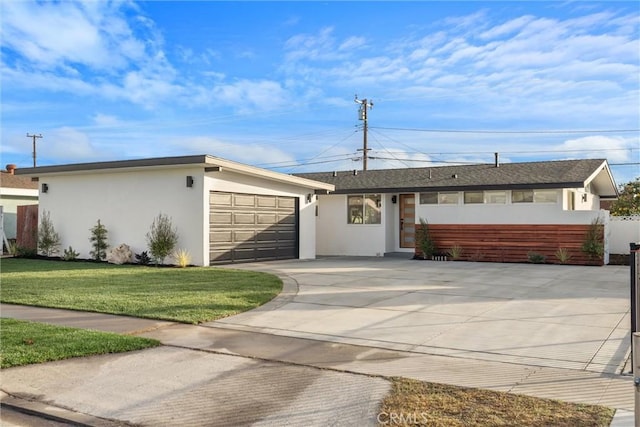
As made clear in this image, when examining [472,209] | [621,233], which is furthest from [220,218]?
[621,233]

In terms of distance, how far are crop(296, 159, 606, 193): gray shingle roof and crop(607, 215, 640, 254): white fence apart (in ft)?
7.46

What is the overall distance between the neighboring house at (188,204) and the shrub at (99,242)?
17 cm

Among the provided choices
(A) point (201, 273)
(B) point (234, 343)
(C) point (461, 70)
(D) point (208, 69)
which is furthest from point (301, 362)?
(D) point (208, 69)

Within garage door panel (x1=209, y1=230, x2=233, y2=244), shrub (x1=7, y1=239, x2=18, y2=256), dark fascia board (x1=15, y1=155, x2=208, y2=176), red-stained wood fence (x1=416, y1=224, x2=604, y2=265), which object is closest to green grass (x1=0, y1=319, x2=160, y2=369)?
dark fascia board (x1=15, y1=155, x2=208, y2=176)

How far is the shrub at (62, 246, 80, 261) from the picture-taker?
17.4 meters

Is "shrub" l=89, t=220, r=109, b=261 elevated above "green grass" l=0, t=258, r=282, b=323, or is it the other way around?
"shrub" l=89, t=220, r=109, b=261

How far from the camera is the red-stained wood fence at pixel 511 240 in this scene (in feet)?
57.4

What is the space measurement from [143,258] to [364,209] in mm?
8969

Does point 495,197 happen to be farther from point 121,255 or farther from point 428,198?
point 121,255

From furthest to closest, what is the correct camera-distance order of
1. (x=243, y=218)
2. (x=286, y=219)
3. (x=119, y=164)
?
1. (x=286, y=219)
2. (x=243, y=218)
3. (x=119, y=164)

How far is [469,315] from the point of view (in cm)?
823

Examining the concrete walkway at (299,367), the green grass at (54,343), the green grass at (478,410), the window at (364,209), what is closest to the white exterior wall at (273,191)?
the window at (364,209)

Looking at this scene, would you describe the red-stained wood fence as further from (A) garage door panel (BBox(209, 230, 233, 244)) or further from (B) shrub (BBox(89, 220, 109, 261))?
(B) shrub (BBox(89, 220, 109, 261))

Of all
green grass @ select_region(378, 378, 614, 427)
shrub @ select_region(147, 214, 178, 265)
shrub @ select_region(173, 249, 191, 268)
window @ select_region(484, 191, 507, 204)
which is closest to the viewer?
green grass @ select_region(378, 378, 614, 427)
